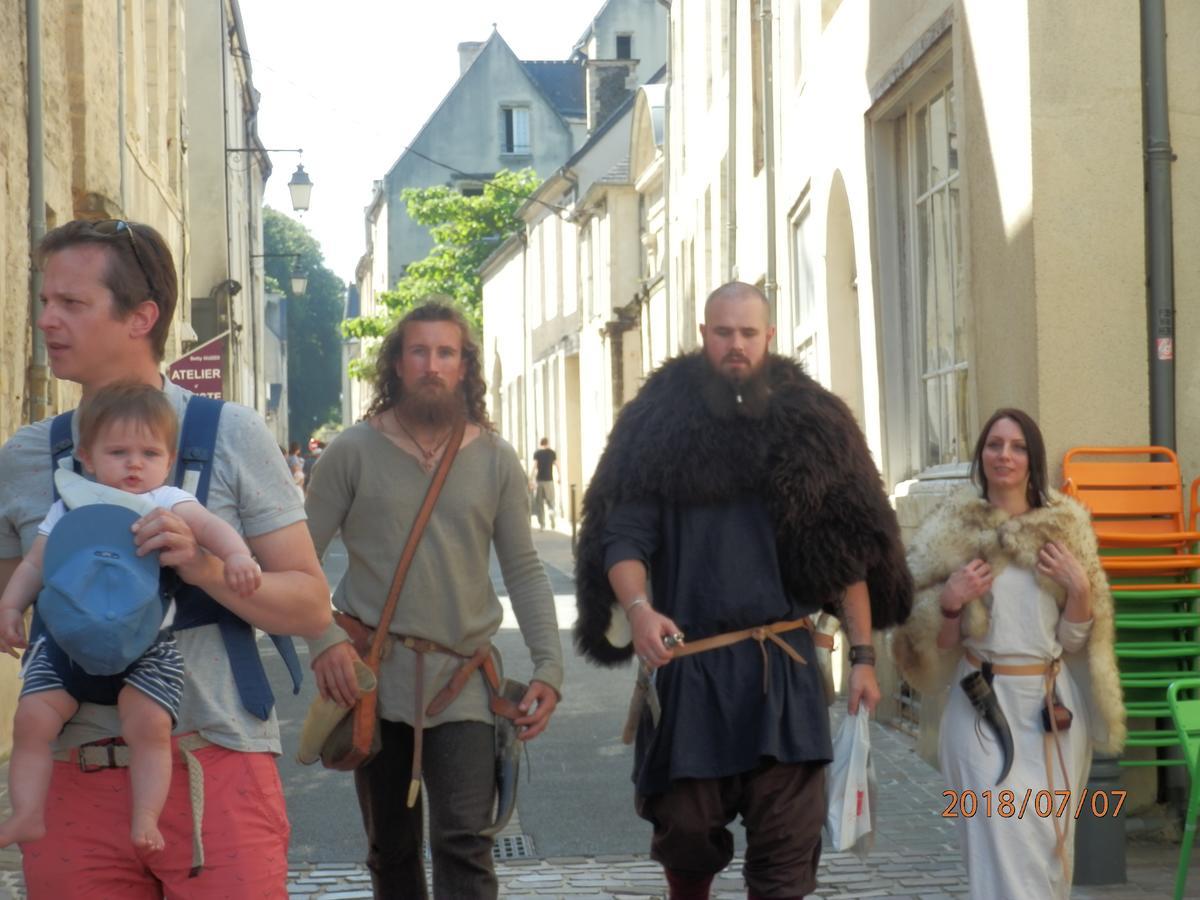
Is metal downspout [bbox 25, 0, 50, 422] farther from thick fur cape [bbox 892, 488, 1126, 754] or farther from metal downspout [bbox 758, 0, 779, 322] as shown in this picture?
thick fur cape [bbox 892, 488, 1126, 754]

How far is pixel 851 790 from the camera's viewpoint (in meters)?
5.04

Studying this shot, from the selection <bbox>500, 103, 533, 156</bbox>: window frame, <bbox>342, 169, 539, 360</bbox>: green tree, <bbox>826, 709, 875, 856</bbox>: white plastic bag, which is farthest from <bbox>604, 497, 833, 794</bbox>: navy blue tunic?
<bbox>500, 103, 533, 156</bbox>: window frame

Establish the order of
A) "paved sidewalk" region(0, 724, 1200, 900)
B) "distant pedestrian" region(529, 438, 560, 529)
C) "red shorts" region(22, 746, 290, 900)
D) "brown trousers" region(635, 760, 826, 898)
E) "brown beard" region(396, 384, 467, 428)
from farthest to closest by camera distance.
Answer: "distant pedestrian" region(529, 438, 560, 529), "paved sidewalk" region(0, 724, 1200, 900), "brown beard" region(396, 384, 467, 428), "brown trousers" region(635, 760, 826, 898), "red shorts" region(22, 746, 290, 900)

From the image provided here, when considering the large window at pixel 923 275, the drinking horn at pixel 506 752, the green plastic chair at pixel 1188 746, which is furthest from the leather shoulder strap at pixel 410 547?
the large window at pixel 923 275

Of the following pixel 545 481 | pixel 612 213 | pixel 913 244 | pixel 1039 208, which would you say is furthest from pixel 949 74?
pixel 545 481

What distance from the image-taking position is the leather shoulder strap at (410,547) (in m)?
5.17

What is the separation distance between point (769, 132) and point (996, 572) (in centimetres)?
967

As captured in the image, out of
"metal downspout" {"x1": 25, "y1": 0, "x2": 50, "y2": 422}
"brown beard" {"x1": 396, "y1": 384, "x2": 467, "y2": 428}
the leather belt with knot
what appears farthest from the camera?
"metal downspout" {"x1": 25, "y1": 0, "x2": 50, "y2": 422}

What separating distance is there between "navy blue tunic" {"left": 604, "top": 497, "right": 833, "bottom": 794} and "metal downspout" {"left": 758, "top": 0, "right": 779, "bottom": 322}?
1022 centimetres

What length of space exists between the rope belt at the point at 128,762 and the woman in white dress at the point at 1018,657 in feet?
10.6

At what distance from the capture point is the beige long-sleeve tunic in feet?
17.0

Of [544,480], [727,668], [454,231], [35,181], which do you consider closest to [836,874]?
[727,668]

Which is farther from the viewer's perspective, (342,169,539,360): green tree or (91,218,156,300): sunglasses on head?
(342,169,539,360): green tree
